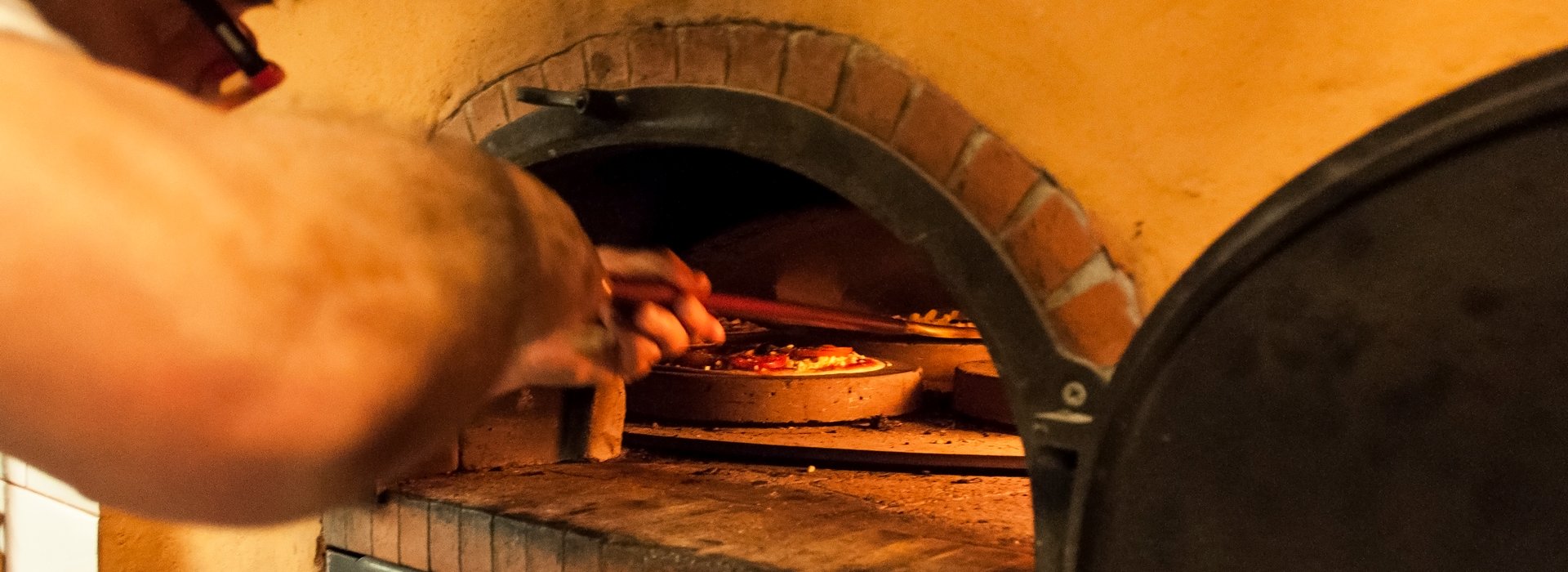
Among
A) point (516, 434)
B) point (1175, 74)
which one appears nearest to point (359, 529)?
point (516, 434)

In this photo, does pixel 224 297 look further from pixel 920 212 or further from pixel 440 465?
pixel 440 465

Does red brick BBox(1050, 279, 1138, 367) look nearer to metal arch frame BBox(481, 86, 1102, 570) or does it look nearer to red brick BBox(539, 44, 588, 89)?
metal arch frame BBox(481, 86, 1102, 570)

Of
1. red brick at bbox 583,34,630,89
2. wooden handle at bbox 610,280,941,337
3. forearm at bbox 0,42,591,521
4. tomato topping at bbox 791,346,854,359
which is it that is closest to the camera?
forearm at bbox 0,42,591,521

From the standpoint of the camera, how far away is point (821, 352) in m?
1.70

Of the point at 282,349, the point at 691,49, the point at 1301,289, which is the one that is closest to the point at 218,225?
the point at 282,349

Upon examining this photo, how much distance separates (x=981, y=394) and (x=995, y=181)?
2.68 feet

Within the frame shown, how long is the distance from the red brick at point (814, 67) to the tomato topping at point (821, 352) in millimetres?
773

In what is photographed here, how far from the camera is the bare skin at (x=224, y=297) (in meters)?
0.24

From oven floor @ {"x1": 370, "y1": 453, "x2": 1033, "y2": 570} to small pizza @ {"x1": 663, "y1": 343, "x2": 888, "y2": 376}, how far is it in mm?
202

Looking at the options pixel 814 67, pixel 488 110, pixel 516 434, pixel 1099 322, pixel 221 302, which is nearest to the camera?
pixel 221 302

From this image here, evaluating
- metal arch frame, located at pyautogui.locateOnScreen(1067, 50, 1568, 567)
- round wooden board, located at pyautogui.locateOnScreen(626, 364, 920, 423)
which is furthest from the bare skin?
round wooden board, located at pyautogui.locateOnScreen(626, 364, 920, 423)

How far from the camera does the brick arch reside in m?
0.83

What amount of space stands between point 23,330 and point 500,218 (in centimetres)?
14

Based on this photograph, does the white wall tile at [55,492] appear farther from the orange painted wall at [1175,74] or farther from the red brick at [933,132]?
the red brick at [933,132]
